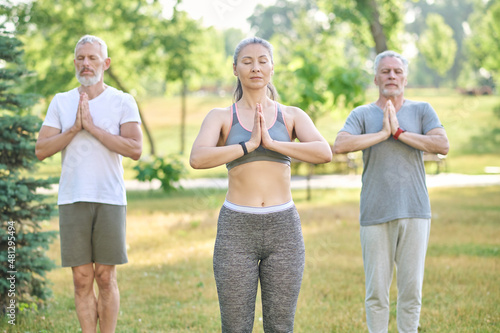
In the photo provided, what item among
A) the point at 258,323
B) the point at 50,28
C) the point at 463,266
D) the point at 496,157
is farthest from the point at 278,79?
the point at 496,157

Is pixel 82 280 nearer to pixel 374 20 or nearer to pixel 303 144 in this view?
pixel 303 144

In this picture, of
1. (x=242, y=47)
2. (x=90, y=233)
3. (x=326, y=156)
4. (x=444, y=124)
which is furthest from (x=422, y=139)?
(x=444, y=124)

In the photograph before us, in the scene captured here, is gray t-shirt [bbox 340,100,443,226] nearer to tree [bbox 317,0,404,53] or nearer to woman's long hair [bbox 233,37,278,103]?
woman's long hair [bbox 233,37,278,103]

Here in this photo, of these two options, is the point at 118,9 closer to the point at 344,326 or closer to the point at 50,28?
the point at 50,28

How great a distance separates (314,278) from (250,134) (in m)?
4.22

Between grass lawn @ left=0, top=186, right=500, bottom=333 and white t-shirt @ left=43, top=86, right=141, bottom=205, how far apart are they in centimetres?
169

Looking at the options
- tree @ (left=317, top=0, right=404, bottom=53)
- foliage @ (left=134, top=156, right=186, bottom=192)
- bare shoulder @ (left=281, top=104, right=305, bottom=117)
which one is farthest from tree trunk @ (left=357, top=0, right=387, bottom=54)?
bare shoulder @ (left=281, top=104, right=305, bottom=117)

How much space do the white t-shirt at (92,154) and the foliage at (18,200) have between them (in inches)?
62.6

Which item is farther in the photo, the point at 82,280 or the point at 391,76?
the point at 391,76

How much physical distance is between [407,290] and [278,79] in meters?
7.66

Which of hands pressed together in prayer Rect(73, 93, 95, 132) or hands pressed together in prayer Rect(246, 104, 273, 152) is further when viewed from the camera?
hands pressed together in prayer Rect(73, 93, 95, 132)

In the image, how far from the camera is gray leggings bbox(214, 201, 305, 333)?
10.6 feet

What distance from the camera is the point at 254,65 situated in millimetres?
3285

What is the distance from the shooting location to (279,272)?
325 cm
